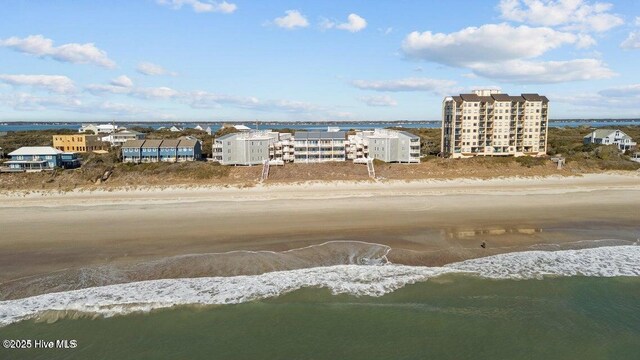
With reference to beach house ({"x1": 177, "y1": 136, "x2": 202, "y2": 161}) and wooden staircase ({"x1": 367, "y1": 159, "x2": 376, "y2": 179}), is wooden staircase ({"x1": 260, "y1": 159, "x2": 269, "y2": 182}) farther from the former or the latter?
wooden staircase ({"x1": 367, "y1": 159, "x2": 376, "y2": 179})

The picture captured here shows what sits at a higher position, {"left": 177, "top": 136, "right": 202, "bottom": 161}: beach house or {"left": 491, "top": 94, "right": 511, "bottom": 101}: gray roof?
{"left": 491, "top": 94, "right": 511, "bottom": 101}: gray roof

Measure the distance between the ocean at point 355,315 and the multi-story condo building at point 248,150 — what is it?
3208 cm

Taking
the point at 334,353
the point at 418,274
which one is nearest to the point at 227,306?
the point at 334,353

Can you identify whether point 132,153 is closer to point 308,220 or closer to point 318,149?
point 318,149

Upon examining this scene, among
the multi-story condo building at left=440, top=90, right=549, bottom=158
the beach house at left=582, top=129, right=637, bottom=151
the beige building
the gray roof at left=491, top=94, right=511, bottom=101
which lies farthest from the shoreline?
the beige building

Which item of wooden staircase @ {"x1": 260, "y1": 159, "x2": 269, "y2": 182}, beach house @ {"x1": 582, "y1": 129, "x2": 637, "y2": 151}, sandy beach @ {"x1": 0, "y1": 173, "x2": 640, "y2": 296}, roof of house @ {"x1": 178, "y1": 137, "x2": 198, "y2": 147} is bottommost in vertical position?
sandy beach @ {"x1": 0, "y1": 173, "x2": 640, "y2": 296}

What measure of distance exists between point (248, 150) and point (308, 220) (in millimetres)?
23581

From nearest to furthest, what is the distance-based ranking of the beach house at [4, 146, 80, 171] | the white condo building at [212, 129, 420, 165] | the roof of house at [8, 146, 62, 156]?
the beach house at [4, 146, 80, 171] → the roof of house at [8, 146, 62, 156] → the white condo building at [212, 129, 420, 165]

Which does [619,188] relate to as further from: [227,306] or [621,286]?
[227,306]

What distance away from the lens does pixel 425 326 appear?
15891 millimetres

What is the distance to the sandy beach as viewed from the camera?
2323 cm

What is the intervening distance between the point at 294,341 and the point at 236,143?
37864 mm

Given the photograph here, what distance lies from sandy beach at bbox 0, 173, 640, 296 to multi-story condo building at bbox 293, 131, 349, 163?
32.9 ft

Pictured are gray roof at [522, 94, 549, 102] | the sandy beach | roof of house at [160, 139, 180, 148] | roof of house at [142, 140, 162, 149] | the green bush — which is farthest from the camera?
gray roof at [522, 94, 549, 102]
